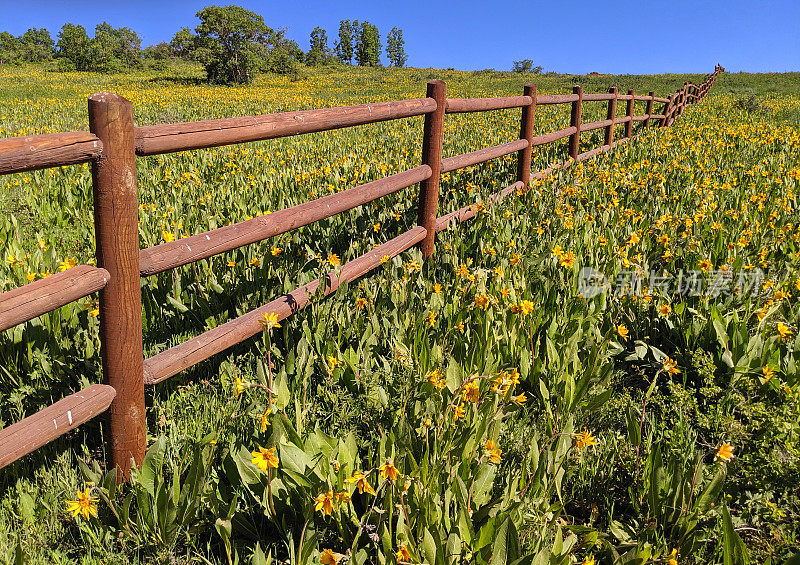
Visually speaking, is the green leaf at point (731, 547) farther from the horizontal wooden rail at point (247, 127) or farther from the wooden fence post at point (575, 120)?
the wooden fence post at point (575, 120)

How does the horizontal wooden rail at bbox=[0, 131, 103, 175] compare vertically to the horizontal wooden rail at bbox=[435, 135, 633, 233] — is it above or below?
above

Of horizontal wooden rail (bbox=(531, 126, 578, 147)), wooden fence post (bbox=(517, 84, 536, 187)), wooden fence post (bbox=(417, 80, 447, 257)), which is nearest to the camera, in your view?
wooden fence post (bbox=(417, 80, 447, 257))

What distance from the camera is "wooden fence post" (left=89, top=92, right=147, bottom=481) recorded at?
1.77 m

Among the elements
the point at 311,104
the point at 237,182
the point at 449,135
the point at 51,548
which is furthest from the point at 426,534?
the point at 311,104

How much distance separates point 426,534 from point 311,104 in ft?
65.8

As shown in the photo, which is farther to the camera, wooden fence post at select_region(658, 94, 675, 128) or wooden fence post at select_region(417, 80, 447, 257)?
wooden fence post at select_region(658, 94, 675, 128)

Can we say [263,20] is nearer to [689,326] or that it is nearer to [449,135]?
[449,135]

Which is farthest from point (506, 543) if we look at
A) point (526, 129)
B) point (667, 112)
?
point (667, 112)

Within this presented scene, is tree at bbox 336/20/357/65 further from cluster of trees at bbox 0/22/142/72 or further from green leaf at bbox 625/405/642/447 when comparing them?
green leaf at bbox 625/405/642/447

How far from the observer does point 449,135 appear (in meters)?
11.7

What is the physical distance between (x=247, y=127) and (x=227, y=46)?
36572mm

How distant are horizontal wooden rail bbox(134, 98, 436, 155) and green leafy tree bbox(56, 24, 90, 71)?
57.3 metres

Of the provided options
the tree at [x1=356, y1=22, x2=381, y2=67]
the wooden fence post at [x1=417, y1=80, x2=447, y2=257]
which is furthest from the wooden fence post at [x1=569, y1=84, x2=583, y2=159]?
the tree at [x1=356, y1=22, x2=381, y2=67]

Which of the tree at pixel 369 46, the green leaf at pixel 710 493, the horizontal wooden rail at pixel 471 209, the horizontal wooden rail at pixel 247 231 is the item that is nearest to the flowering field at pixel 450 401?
the green leaf at pixel 710 493
